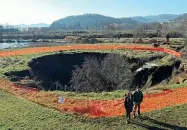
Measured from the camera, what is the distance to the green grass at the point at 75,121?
69.0 feet

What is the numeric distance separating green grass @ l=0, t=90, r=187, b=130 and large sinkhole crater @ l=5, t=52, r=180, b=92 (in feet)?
40.9

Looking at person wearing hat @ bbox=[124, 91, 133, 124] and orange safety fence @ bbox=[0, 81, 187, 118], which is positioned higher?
person wearing hat @ bbox=[124, 91, 133, 124]

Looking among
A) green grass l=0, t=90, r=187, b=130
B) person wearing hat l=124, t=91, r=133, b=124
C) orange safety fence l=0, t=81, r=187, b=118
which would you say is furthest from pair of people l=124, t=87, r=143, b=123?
orange safety fence l=0, t=81, r=187, b=118

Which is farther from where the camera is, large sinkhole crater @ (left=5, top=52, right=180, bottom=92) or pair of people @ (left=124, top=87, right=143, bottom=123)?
large sinkhole crater @ (left=5, top=52, right=180, bottom=92)

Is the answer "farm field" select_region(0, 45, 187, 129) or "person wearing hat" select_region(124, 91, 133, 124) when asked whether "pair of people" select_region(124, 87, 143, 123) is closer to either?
"person wearing hat" select_region(124, 91, 133, 124)

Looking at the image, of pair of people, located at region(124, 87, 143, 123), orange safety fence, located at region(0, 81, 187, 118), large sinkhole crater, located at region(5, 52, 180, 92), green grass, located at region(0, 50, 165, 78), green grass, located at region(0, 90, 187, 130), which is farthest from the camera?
large sinkhole crater, located at region(5, 52, 180, 92)

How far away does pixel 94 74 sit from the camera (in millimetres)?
45375

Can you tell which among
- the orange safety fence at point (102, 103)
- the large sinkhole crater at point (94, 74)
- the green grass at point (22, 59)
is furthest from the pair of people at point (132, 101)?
the green grass at point (22, 59)

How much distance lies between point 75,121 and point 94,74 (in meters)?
23.4

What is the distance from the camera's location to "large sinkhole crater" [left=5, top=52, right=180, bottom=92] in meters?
42.1

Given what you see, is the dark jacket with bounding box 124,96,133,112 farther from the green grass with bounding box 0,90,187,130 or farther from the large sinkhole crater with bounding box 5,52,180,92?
the large sinkhole crater with bounding box 5,52,180,92

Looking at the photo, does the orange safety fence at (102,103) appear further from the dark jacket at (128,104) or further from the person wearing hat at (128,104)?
the dark jacket at (128,104)

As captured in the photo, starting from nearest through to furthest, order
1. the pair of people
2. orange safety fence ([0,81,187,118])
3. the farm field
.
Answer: the farm field < the pair of people < orange safety fence ([0,81,187,118])

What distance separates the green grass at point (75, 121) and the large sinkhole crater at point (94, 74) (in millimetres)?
12478
